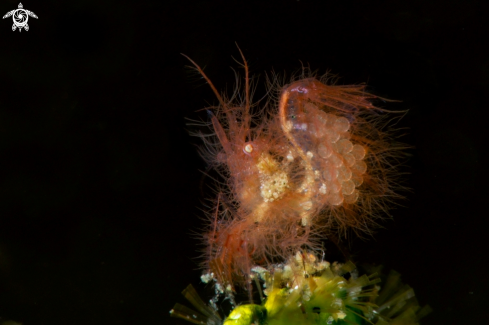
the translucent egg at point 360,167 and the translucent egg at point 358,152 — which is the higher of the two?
the translucent egg at point 358,152

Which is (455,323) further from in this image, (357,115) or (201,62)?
(201,62)

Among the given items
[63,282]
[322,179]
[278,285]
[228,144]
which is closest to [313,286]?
[278,285]
